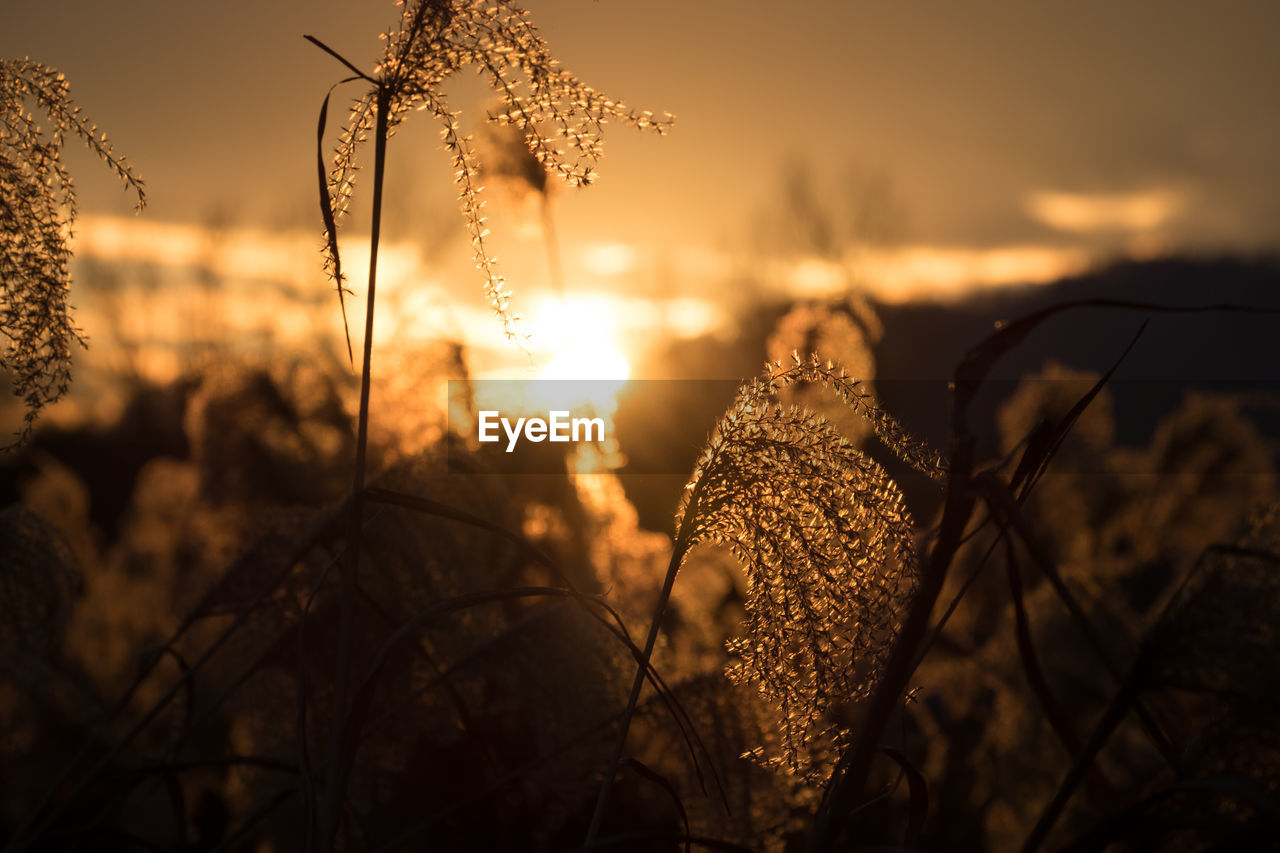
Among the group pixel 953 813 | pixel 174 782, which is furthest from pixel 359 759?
pixel 953 813

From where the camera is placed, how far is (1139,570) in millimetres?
2742

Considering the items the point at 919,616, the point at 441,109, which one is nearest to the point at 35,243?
the point at 441,109

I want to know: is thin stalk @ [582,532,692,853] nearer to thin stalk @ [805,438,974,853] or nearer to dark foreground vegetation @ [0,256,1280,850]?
dark foreground vegetation @ [0,256,1280,850]

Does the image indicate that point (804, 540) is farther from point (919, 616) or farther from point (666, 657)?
point (666, 657)

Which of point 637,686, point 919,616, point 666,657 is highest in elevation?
point 919,616

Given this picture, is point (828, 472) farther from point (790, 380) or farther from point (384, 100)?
point (384, 100)

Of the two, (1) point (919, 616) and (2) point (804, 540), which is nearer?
(1) point (919, 616)

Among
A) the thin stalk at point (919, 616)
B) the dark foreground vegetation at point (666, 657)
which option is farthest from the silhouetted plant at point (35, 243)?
the thin stalk at point (919, 616)

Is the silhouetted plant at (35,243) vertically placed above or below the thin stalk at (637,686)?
above

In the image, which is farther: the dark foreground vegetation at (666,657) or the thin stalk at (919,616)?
the dark foreground vegetation at (666,657)

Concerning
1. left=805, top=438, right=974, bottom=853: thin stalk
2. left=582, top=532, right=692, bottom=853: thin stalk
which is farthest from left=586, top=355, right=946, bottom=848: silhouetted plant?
left=805, top=438, right=974, bottom=853: thin stalk

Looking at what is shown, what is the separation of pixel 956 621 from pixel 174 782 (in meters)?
2.81

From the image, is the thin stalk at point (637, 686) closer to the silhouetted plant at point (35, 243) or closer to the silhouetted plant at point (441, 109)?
the silhouetted plant at point (441, 109)

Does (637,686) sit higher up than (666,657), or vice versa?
(637,686)
